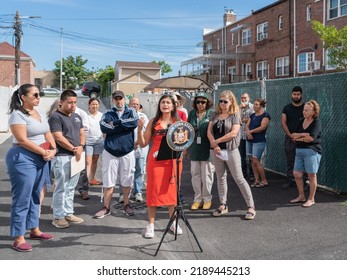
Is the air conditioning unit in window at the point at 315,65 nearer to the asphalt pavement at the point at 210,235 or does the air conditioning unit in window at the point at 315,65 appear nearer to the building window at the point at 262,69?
the building window at the point at 262,69

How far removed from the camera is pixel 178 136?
4730 mm

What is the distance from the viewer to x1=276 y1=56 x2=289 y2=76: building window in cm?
3031

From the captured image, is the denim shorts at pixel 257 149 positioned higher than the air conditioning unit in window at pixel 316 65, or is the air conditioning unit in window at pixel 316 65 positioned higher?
the air conditioning unit in window at pixel 316 65

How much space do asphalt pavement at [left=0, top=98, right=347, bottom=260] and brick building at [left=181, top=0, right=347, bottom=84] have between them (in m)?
21.1

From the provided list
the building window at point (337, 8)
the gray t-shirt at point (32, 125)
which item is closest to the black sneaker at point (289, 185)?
the gray t-shirt at point (32, 125)

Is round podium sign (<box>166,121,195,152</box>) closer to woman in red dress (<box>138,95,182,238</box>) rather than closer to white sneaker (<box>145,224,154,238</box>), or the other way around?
woman in red dress (<box>138,95,182,238</box>)

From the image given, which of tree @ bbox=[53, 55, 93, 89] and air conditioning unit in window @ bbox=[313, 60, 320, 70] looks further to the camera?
tree @ bbox=[53, 55, 93, 89]

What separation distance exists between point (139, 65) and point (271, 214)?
49975mm

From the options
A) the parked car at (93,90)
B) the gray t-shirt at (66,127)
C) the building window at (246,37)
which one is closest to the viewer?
the gray t-shirt at (66,127)

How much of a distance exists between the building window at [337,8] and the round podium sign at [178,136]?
23616 millimetres

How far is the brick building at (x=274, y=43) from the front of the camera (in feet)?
86.3

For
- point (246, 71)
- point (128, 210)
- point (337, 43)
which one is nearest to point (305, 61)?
point (337, 43)

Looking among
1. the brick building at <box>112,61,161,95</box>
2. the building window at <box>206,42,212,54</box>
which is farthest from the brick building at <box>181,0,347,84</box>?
the brick building at <box>112,61,161,95</box>
